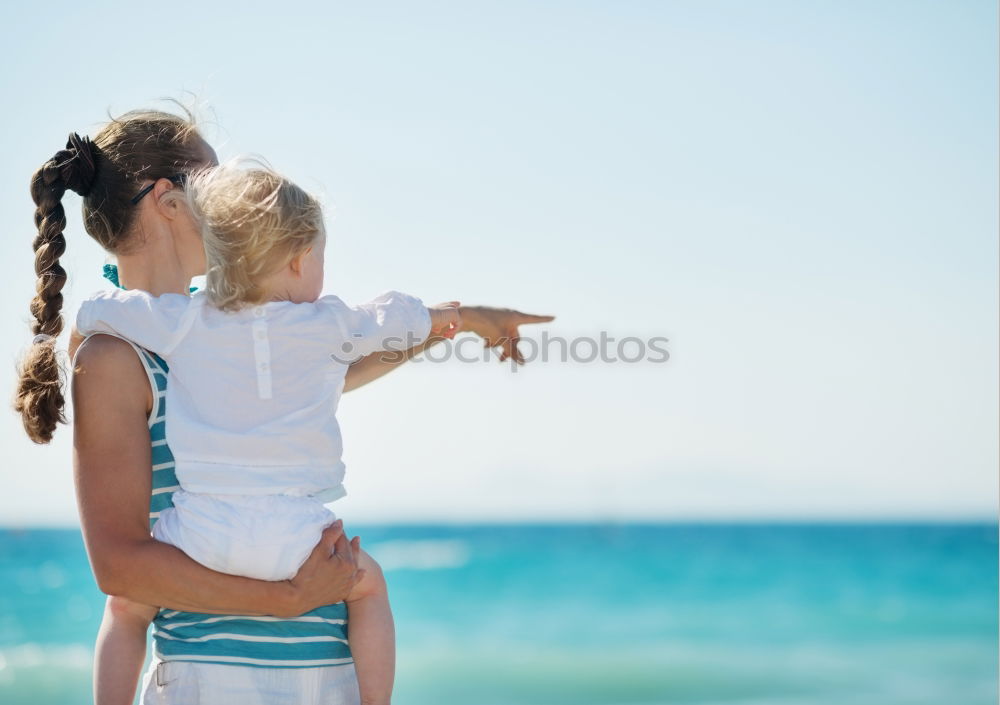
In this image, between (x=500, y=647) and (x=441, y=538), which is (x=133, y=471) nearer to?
(x=500, y=647)

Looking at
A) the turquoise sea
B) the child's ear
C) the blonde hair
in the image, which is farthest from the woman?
the turquoise sea

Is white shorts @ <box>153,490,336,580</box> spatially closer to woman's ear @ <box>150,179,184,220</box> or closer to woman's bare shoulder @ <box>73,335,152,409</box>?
woman's bare shoulder @ <box>73,335,152,409</box>

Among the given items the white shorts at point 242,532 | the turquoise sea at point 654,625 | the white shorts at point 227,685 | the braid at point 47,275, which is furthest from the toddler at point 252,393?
the turquoise sea at point 654,625

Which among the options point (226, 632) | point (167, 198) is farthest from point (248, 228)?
point (226, 632)

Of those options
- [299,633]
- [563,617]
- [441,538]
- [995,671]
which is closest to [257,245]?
[299,633]

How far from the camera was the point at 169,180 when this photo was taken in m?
2.16

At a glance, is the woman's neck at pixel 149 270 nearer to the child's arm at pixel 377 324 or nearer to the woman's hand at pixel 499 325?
the child's arm at pixel 377 324

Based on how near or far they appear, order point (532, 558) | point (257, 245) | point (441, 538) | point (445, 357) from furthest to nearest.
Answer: point (441, 538) < point (532, 558) < point (445, 357) < point (257, 245)

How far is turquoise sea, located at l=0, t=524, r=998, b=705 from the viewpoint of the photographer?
1251 centimetres

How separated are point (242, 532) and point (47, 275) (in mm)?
730

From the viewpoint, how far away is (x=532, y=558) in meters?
29.2

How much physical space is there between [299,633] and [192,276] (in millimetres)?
796

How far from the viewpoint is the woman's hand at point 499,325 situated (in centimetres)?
239

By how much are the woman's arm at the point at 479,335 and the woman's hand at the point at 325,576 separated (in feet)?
1.78
